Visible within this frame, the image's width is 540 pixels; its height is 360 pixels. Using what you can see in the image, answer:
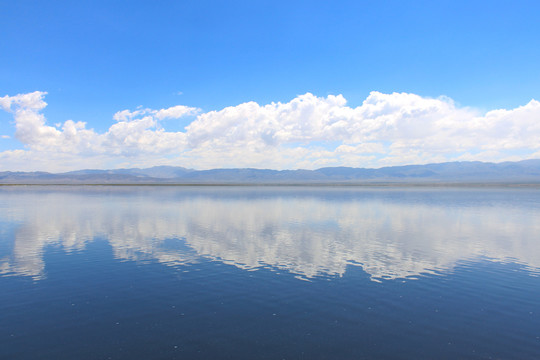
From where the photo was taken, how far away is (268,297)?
666 inches

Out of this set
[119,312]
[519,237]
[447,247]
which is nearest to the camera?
[119,312]

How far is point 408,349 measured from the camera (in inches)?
Answer: 479

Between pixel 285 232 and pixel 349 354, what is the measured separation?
80.6ft

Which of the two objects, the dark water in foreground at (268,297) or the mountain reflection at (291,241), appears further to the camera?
the mountain reflection at (291,241)

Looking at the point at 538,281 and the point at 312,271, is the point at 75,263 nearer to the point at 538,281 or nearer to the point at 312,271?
the point at 312,271

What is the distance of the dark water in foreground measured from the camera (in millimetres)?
12266

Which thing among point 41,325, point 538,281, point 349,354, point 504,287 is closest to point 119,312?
point 41,325

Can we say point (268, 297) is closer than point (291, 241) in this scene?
Yes

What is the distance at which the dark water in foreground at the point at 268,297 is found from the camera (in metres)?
12.3

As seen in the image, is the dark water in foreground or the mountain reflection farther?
the mountain reflection

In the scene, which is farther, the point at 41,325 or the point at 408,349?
the point at 41,325

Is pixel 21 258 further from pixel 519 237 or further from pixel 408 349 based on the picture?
pixel 519 237

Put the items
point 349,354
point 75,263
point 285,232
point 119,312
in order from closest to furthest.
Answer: point 349,354 → point 119,312 → point 75,263 → point 285,232

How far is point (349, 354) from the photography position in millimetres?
11789
